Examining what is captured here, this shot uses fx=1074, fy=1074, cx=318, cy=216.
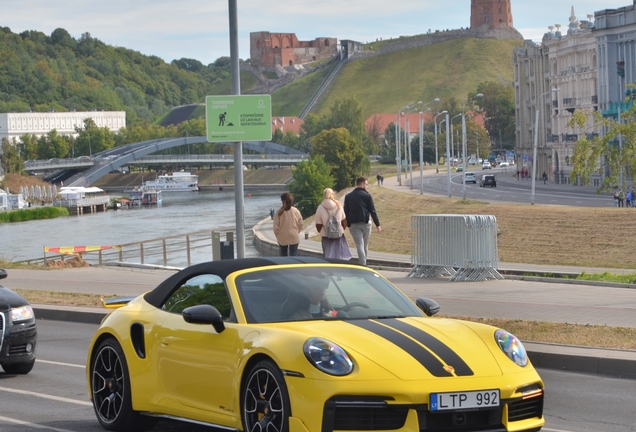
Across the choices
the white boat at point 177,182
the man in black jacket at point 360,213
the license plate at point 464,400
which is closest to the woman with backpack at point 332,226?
the man in black jacket at point 360,213

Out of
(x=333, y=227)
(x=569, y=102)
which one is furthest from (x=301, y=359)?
(x=569, y=102)

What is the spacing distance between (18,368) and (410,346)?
20.3 ft

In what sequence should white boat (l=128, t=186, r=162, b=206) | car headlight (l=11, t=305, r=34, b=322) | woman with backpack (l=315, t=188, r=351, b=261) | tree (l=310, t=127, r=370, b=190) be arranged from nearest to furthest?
1. car headlight (l=11, t=305, r=34, b=322)
2. woman with backpack (l=315, t=188, r=351, b=261)
3. tree (l=310, t=127, r=370, b=190)
4. white boat (l=128, t=186, r=162, b=206)

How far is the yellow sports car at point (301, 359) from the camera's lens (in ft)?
20.4

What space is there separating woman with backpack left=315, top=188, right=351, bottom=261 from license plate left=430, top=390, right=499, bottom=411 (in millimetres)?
13084

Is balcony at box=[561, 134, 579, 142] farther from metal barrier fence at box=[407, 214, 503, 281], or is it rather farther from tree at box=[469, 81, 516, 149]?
metal barrier fence at box=[407, 214, 503, 281]

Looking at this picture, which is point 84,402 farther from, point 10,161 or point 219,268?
point 10,161

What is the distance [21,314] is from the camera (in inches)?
440

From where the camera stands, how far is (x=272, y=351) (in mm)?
6559

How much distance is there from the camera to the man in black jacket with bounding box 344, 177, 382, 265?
66.2ft

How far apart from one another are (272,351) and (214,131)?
40.2ft

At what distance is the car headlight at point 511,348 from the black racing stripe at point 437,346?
442 mm

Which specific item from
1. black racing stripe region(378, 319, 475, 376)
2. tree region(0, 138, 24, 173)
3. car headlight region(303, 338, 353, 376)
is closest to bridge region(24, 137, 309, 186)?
tree region(0, 138, 24, 173)

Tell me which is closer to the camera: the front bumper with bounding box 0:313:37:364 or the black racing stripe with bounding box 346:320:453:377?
the black racing stripe with bounding box 346:320:453:377
